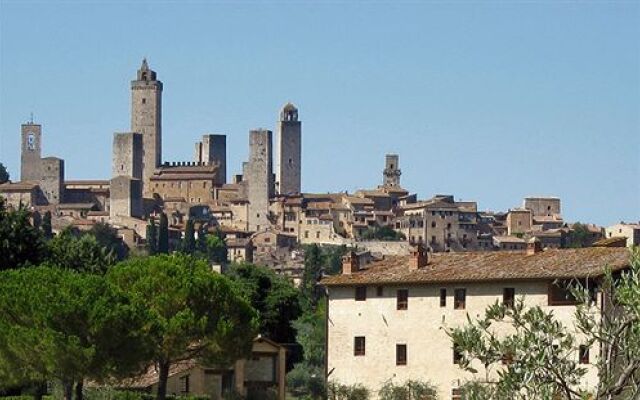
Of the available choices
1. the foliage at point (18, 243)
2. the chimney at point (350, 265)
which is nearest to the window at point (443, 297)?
the chimney at point (350, 265)

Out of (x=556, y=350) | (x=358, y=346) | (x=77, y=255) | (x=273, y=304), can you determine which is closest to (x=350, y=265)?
(x=358, y=346)

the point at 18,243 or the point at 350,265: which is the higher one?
the point at 18,243

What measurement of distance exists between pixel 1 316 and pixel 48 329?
225cm

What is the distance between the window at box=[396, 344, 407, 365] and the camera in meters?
46.4

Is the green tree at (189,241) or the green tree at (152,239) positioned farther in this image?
the green tree at (189,241)

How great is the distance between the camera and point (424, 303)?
46469 millimetres

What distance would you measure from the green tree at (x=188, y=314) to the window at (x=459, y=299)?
17.1 ft

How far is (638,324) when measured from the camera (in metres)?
20.3

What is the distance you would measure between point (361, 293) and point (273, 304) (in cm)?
1608

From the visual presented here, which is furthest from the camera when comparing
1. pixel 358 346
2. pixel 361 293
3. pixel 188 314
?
pixel 361 293

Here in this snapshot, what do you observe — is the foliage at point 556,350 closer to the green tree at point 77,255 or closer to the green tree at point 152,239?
the green tree at point 77,255

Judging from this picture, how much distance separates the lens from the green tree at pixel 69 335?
43.0 metres

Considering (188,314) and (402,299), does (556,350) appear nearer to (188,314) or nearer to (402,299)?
(188,314)

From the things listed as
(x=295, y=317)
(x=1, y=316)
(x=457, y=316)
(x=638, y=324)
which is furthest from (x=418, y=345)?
(x=638, y=324)
